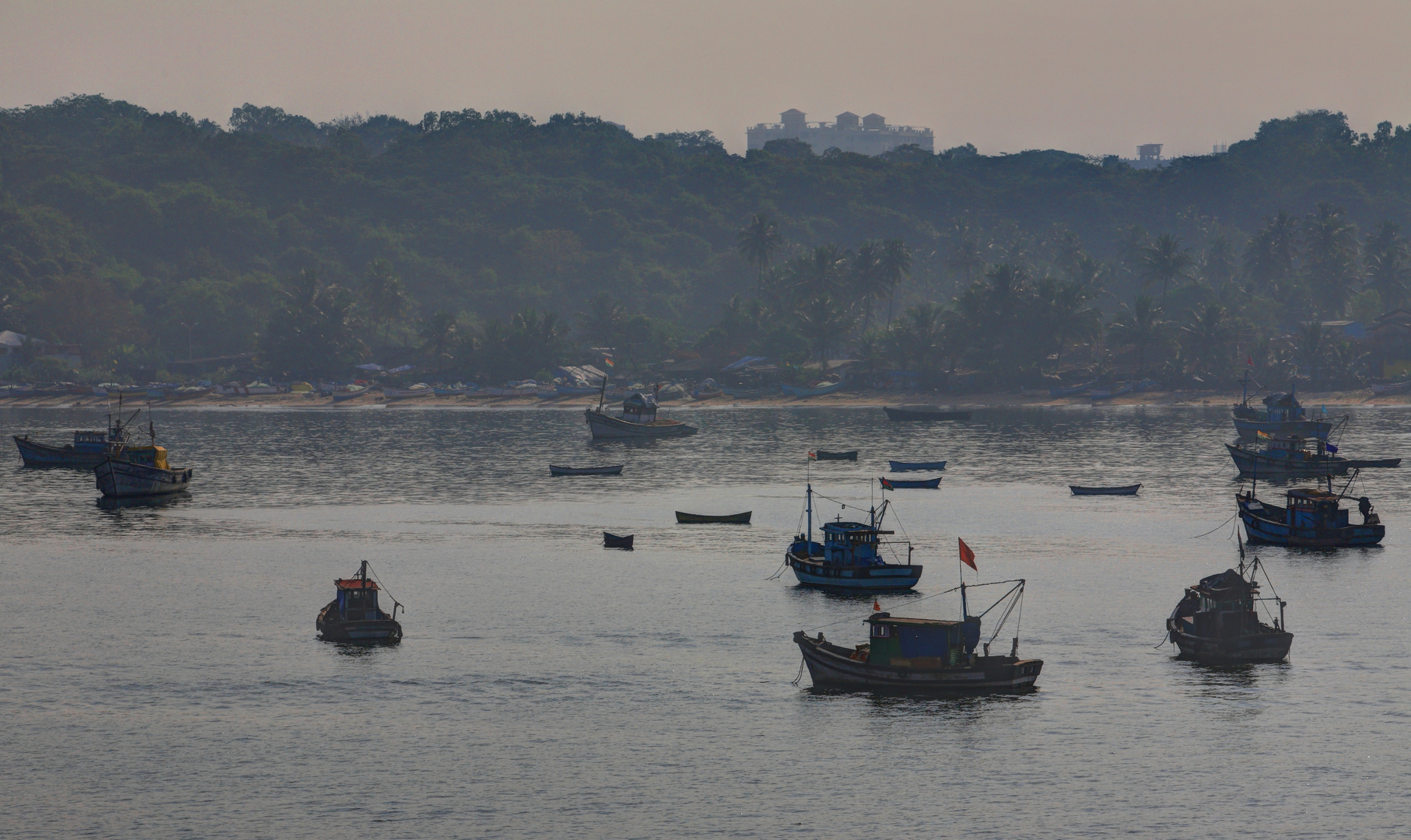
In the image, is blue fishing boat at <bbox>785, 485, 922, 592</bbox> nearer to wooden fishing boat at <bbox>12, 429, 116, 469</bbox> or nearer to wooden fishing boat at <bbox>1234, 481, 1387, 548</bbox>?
wooden fishing boat at <bbox>1234, 481, 1387, 548</bbox>

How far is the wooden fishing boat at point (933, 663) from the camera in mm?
52656

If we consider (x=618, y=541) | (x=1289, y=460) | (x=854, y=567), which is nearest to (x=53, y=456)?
(x=618, y=541)

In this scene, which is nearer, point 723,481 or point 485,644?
point 485,644

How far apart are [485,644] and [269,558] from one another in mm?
27310

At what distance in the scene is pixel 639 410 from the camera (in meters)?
164

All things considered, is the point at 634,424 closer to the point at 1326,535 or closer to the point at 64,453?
the point at 64,453

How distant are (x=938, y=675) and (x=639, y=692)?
37.9ft

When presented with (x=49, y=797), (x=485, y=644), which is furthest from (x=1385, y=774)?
(x=49, y=797)

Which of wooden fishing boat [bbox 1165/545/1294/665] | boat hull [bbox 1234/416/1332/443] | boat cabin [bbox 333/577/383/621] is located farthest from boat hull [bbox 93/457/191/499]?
boat hull [bbox 1234/416/1332/443]

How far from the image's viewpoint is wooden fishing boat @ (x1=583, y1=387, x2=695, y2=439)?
161250 mm

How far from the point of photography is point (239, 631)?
6475cm

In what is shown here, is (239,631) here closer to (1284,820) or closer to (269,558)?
(269,558)

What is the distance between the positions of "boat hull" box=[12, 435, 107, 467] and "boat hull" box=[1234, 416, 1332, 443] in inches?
Answer: 4419

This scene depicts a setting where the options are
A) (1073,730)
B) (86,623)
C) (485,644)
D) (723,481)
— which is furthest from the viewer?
(723,481)
